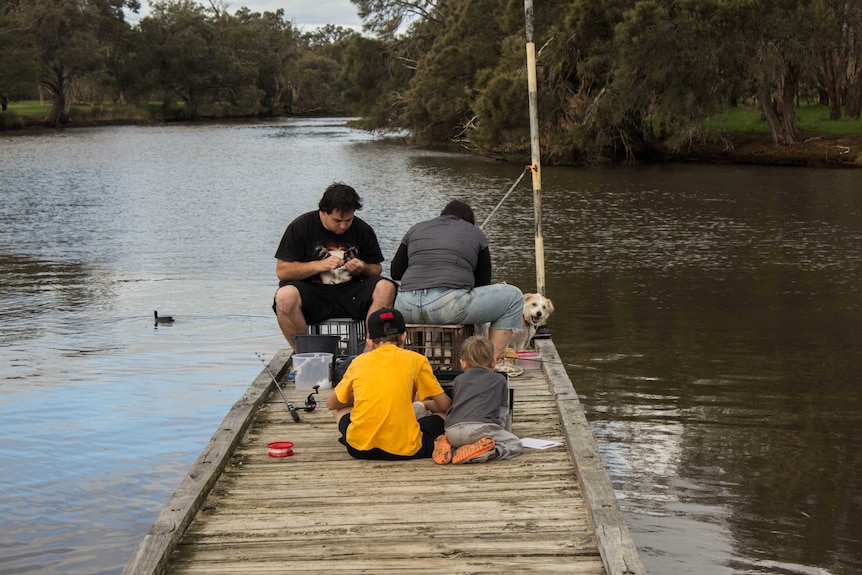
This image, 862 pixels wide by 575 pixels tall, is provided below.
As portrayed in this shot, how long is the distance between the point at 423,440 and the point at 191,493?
55.7 inches

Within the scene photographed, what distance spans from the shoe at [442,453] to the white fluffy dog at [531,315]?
2.59 meters

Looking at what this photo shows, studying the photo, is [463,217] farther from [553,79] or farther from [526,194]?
[553,79]

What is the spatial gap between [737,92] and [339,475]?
3611 centimetres

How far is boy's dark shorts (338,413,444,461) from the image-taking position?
20.8 ft

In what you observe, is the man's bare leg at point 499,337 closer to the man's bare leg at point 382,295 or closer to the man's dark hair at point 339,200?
the man's bare leg at point 382,295

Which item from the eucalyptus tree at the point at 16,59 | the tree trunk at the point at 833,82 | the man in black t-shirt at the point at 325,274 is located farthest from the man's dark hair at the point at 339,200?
the eucalyptus tree at the point at 16,59

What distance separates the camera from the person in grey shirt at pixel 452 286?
7.92m

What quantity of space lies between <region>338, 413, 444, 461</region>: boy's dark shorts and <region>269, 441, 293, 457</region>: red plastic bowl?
1.01ft

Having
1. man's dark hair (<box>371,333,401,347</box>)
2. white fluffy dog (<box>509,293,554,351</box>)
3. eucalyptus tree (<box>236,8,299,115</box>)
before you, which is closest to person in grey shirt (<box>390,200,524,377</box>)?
white fluffy dog (<box>509,293,554,351</box>)

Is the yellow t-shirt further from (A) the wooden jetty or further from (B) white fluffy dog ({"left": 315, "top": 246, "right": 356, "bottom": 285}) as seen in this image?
(B) white fluffy dog ({"left": 315, "top": 246, "right": 356, "bottom": 285})

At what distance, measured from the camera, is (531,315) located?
894 centimetres

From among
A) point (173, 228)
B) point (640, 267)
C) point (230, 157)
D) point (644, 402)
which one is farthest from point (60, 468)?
point (230, 157)

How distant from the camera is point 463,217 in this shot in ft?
27.2

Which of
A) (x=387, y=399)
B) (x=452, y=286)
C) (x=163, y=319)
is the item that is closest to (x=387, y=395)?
(x=387, y=399)
